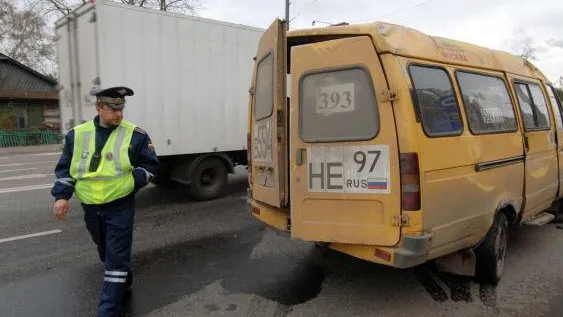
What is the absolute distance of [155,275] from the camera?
478 cm

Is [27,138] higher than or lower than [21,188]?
higher

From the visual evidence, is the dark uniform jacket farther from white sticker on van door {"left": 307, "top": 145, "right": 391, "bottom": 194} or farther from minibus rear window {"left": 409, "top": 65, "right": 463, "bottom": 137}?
minibus rear window {"left": 409, "top": 65, "right": 463, "bottom": 137}

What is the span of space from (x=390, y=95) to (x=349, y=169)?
2.18ft

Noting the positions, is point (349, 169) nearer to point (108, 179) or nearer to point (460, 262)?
point (460, 262)

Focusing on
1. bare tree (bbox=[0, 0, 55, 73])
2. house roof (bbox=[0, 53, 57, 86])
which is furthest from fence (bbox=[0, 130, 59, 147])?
bare tree (bbox=[0, 0, 55, 73])

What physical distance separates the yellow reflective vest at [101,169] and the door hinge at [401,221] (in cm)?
208

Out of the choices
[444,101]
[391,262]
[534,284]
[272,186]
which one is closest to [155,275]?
[272,186]

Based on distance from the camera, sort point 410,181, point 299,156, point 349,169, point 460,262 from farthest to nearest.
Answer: point 460,262 → point 299,156 → point 349,169 → point 410,181

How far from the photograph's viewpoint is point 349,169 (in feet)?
12.2

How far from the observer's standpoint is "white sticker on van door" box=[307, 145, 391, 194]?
3543mm

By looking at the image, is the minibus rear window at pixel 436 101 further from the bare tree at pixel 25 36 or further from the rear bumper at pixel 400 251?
the bare tree at pixel 25 36

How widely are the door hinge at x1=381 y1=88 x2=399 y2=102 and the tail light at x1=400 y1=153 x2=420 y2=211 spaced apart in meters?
0.42

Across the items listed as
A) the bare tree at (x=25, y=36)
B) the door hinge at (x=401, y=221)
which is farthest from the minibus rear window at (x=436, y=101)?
the bare tree at (x=25, y=36)

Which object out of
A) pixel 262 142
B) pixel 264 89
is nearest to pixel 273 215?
pixel 262 142
